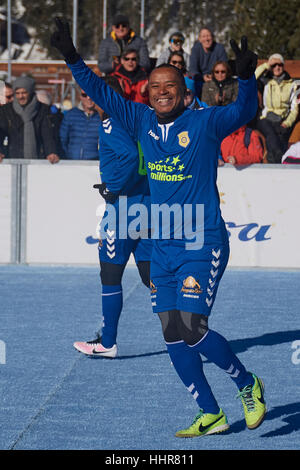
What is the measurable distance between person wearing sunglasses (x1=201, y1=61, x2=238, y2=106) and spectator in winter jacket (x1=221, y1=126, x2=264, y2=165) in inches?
20.4

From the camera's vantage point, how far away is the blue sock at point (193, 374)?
537cm

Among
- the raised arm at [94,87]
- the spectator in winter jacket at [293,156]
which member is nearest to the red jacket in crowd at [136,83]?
the spectator in winter jacket at [293,156]

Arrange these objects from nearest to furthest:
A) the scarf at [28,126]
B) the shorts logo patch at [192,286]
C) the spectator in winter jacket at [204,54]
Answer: the shorts logo patch at [192,286]
the scarf at [28,126]
the spectator in winter jacket at [204,54]

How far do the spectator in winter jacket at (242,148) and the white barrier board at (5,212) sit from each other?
2.74m

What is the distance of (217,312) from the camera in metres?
9.27

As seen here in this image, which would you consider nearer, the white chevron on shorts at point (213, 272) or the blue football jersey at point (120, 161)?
the white chevron on shorts at point (213, 272)

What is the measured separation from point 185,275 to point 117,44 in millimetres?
8534

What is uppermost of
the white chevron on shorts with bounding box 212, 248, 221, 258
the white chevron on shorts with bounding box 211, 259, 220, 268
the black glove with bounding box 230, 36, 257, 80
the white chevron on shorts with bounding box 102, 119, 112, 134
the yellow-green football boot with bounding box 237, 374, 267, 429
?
the black glove with bounding box 230, 36, 257, 80

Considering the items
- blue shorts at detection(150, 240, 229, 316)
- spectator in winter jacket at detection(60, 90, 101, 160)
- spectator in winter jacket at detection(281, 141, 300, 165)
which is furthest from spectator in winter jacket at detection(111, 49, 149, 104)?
blue shorts at detection(150, 240, 229, 316)

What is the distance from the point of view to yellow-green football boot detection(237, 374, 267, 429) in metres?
5.41

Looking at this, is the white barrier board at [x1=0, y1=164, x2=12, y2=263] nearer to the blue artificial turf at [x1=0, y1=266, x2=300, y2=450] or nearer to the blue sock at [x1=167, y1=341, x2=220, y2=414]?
the blue artificial turf at [x1=0, y1=266, x2=300, y2=450]

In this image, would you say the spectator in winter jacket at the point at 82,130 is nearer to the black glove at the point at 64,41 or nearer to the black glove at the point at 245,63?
the black glove at the point at 64,41

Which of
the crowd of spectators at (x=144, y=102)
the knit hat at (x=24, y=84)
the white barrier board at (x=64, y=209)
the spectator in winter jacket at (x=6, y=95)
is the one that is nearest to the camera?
the white barrier board at (x=64, y=209)

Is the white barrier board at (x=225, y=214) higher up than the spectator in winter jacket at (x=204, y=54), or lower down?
lower down
